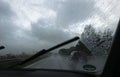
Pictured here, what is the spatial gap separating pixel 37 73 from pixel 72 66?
0.42 meters

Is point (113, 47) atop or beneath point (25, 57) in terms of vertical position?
beneath

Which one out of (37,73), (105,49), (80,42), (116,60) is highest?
(80,42)

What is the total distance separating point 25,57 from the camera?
10.5ft

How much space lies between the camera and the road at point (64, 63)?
2.63 meters

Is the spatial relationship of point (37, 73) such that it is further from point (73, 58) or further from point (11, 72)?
point (73, 58)

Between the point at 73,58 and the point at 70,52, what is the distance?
0.31 feet

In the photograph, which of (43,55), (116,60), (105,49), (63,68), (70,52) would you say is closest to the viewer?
(116,60)

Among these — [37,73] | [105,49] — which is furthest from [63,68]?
[105,49]

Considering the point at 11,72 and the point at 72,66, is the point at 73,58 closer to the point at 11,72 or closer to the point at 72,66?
the point at 72,66

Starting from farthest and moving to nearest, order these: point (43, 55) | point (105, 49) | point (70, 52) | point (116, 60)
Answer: point (43, 55) < point (70, 52) < point (105, 49) < point (116, 60)

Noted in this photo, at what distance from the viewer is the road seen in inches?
104

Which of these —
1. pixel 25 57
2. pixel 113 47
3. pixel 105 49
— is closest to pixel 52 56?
pixel 25 57

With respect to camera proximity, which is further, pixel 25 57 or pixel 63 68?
pixel 25 57

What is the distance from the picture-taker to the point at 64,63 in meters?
2.84
